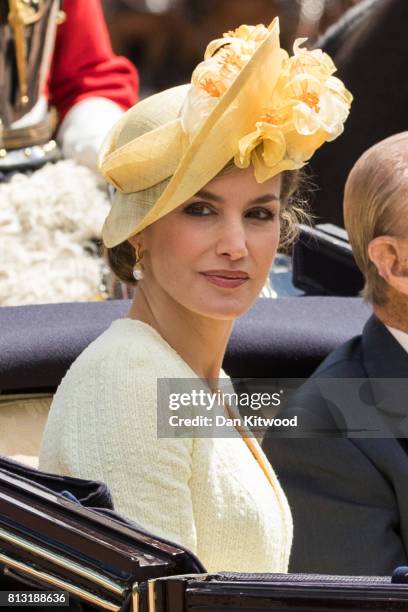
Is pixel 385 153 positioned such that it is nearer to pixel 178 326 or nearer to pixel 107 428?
pixel 178 326

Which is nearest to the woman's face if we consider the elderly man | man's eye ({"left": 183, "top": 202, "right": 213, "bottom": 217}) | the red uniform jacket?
man's eye ({"left": 183, "top": 202, "right": 213, "bottom": 217})

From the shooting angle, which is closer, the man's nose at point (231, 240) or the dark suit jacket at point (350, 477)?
the man's nose at point (231, 240)

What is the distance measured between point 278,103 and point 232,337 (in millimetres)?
579

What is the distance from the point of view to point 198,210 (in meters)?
1.61

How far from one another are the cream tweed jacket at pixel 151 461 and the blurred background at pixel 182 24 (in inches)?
149

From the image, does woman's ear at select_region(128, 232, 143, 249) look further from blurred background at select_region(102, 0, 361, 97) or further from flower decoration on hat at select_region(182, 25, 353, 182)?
blurred background at select_region(102, 0, 361, 97)

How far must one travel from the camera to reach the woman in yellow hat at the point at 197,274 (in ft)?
4.79

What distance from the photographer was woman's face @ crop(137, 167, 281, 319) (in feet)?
5.25

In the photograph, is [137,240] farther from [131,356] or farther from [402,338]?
[402,338]

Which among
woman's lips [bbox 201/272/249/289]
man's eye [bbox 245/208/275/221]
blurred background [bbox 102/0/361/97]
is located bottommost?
woman's lips [bbox 201/272/249/289]

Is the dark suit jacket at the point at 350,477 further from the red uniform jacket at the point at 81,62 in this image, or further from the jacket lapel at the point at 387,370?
the red uniform jacket at the point at 81,62

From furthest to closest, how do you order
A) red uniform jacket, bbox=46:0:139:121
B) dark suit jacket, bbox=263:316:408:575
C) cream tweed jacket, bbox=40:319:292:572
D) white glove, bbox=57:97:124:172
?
red uniform jacket, bbox=46:0:139:121
white glove, bbox=57:97:124:172
dark suit jacket, bbox=263:316:408:575
cream tweed jacket, bbox=40:319:292:572

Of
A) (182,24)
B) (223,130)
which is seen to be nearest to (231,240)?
(223,130)

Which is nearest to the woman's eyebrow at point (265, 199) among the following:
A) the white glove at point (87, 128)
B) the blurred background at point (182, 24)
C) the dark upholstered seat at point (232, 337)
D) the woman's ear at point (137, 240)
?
the woman's ear at point (137, 240)
